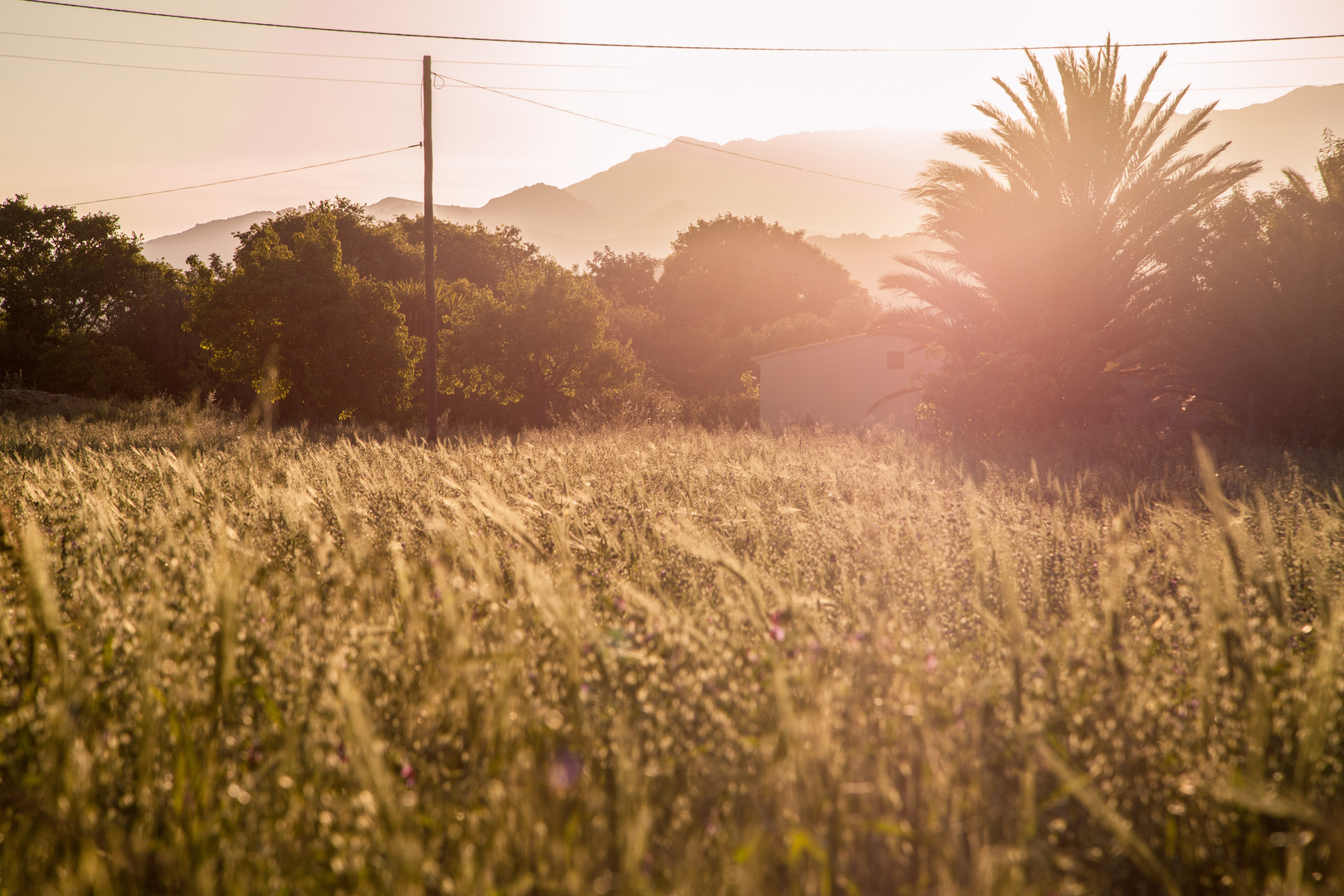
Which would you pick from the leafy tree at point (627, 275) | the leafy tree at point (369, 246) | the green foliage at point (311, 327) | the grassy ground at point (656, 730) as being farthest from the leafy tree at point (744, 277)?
the grassy ground at point (656, 730)

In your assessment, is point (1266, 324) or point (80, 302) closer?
point (1266, 324)

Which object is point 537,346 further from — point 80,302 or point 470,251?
point 80,302

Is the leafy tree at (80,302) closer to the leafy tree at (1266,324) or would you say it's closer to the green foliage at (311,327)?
the green foliage at (311,327)

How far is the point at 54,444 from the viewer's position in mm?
9836

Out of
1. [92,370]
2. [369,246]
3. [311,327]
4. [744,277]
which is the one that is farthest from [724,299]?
[92,370]

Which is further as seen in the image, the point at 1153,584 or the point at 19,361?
the point at 19,361

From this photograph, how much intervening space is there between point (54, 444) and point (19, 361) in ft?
109

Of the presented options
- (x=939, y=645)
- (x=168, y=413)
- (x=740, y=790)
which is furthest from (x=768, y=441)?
(x=168, y=413)

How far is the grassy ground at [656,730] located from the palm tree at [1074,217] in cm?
1086

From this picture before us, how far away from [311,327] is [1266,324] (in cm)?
2317

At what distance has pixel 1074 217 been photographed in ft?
43.8

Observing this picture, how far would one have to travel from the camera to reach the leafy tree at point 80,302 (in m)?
34.0

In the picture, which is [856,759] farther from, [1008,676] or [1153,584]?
[1153,584]

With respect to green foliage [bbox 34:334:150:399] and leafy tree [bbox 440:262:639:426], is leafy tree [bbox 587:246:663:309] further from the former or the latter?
green foliage [bbox 34:334:150:399]
